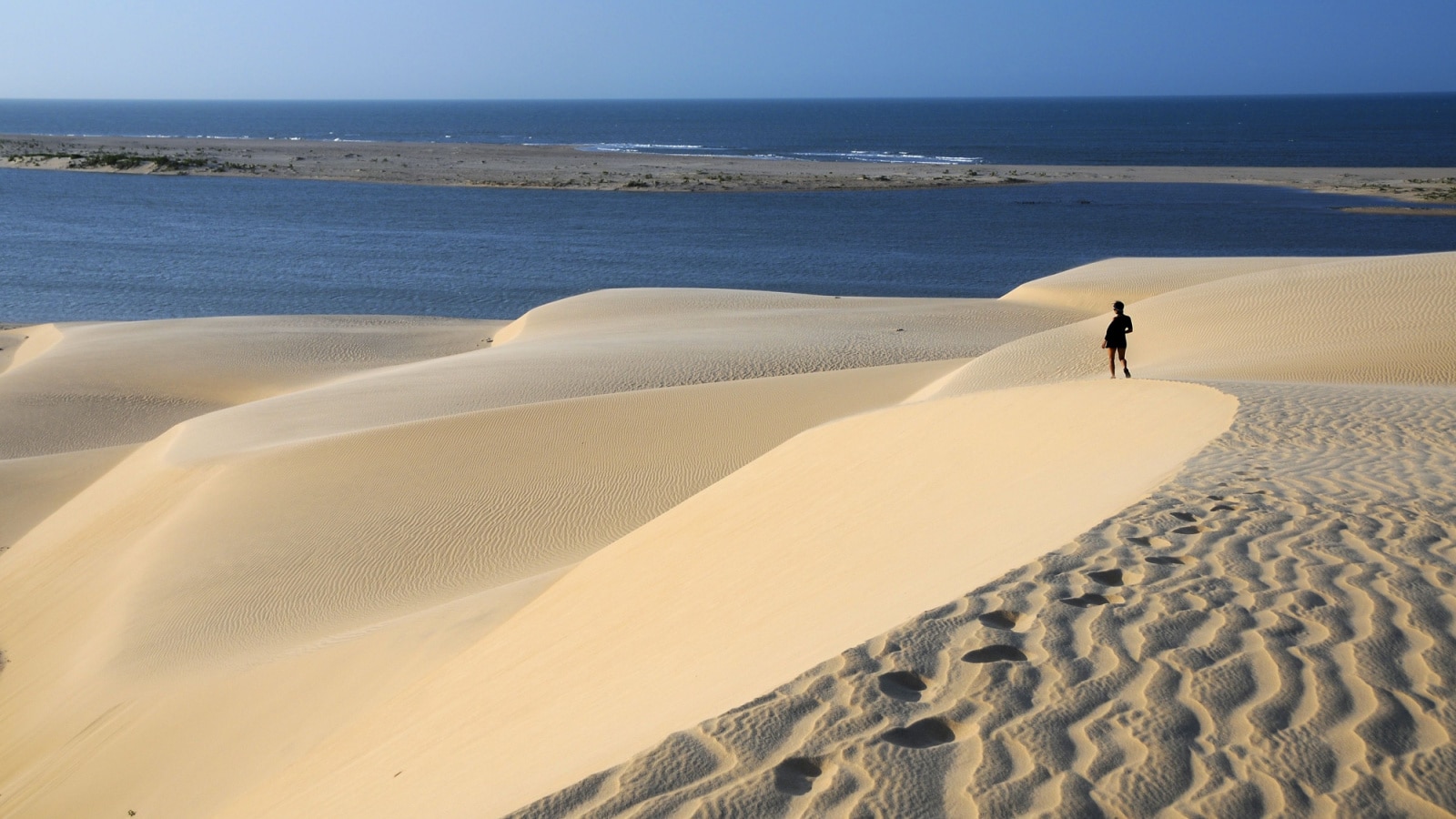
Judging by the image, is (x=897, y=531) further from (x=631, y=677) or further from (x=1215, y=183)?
(x=1215, y=183)

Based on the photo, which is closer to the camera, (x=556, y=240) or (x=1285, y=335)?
(x=1285, y=335)

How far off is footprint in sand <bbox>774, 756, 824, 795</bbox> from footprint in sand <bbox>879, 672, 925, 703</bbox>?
453mm

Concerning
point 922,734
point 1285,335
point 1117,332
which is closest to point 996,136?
point 1285,335

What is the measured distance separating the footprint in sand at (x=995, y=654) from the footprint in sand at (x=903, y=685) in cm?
22

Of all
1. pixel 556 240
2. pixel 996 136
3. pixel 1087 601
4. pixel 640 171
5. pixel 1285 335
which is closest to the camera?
pixel 1087 601

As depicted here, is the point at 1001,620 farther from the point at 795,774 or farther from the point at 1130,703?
the point at 795,774

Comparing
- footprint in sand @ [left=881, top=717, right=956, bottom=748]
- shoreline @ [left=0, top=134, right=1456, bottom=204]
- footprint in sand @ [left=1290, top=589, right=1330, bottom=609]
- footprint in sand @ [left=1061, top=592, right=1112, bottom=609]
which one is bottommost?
footprint in sand @ [left=881, top=717, right=956, bottom=748]

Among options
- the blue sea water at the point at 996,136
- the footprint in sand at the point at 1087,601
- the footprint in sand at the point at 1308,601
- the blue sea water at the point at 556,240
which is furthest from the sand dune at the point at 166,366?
the blue sea water at the point at 996,136

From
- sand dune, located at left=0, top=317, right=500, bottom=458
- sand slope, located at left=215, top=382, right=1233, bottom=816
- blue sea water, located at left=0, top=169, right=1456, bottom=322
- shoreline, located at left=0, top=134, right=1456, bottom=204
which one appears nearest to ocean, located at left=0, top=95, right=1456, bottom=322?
blue sea water, located at left=0, top=169, right=1456, bottom=322

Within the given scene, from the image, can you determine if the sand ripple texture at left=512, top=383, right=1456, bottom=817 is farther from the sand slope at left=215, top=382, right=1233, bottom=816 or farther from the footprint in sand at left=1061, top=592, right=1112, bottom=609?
the sand slope at left=215, top=382, right=1233, bottom=816

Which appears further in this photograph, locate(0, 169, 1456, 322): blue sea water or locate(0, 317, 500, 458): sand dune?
locate(0, 169, 1456, 322): blue sea water

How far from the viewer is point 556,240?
4400 centimetres

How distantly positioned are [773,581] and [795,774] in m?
2.99

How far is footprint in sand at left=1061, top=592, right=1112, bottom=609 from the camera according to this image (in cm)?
442
